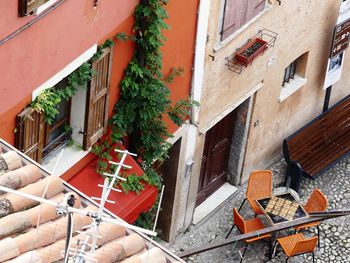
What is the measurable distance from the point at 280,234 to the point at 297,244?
105 cm

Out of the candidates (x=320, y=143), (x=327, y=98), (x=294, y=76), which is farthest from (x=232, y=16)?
(x=327, y=98)

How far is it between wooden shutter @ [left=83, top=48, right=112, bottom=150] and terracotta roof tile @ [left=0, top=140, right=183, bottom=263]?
8.44 feet

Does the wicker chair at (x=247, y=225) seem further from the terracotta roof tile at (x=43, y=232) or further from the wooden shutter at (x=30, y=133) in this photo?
the terracotta roof tile at (x=43, y=232)

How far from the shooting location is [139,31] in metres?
14.5

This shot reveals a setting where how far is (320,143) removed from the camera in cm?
2008

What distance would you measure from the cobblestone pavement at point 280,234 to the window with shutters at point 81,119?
161 inches

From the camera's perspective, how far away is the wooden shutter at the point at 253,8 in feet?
55.9

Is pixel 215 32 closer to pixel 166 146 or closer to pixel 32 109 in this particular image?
pixel 166 146

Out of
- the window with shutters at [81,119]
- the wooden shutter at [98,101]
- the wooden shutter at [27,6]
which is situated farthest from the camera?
the wooden shutter at [98,101]

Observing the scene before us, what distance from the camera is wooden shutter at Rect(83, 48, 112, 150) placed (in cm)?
1400

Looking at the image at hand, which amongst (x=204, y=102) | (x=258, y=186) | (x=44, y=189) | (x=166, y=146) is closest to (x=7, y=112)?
(x=44, y=189)

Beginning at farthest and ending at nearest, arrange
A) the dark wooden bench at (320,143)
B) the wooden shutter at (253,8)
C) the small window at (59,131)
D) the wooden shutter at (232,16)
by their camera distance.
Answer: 1. the dark wooden bench at (320,143)
2. the wooden shutter at (253,8)
3. the wooden shutter at (232,16)
4. the small window at (59,131)

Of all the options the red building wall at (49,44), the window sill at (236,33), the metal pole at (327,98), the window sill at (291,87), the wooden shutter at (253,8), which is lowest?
the metal pole at (327,98)

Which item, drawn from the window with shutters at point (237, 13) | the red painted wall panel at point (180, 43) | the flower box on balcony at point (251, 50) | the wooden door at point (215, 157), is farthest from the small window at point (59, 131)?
the wooden door at point (215, 157)
